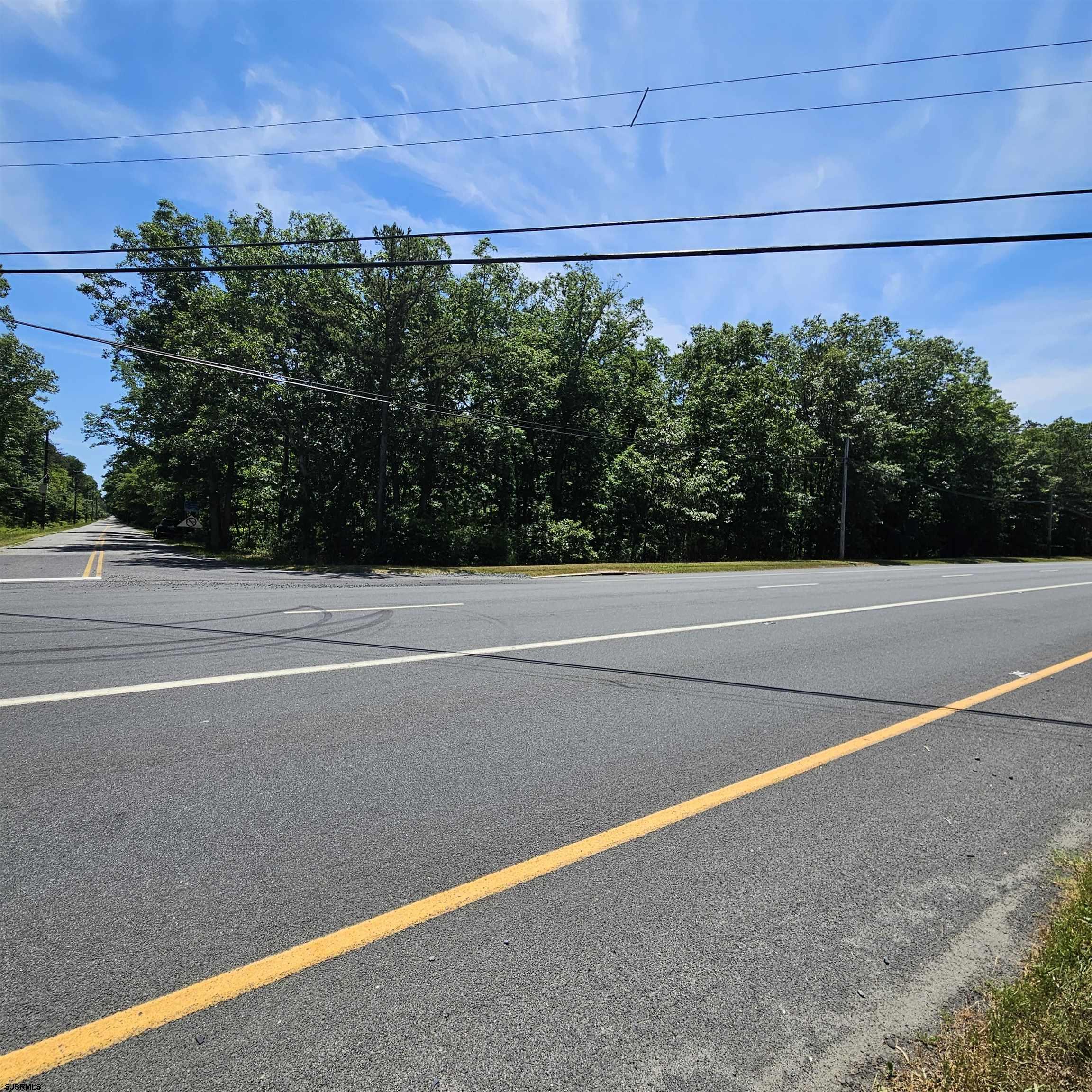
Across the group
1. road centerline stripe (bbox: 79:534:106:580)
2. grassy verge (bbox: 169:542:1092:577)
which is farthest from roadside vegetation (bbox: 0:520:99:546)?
grassy verge (bbox: 169:542:1092:577)

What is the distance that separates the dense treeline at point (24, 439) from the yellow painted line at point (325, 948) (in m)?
22.9

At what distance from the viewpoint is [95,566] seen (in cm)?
1936

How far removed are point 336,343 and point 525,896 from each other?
27.1 meters

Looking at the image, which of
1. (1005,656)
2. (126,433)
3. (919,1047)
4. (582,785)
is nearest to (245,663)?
(582,785)

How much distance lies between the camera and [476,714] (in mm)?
5008

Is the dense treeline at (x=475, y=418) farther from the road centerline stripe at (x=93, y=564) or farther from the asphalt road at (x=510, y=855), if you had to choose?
the asphalt road at (x=510, y=855)

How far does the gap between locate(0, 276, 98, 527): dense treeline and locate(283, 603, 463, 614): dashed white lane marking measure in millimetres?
16082

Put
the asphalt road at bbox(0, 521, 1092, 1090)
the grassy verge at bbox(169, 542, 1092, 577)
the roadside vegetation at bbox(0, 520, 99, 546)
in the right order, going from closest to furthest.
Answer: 1. the asphalt road at bbox(0, 521, 1092, 1090)
2. the grassy verge at bbox(169, 542, 1092, 577)
3. the roadside vegetation at bbox(0, 520, 99, 546)

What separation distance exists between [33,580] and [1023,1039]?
691 inches

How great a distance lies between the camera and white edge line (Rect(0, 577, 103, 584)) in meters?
13.4

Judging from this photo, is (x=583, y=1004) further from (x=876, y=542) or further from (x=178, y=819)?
(x=876, y=542)

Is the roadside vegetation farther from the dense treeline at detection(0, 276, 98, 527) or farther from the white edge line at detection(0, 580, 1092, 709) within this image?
the white edge line at detection(0, 580, 1092, 709)

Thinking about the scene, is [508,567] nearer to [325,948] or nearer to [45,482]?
[325,948]

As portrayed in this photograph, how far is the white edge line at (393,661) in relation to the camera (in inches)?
204
